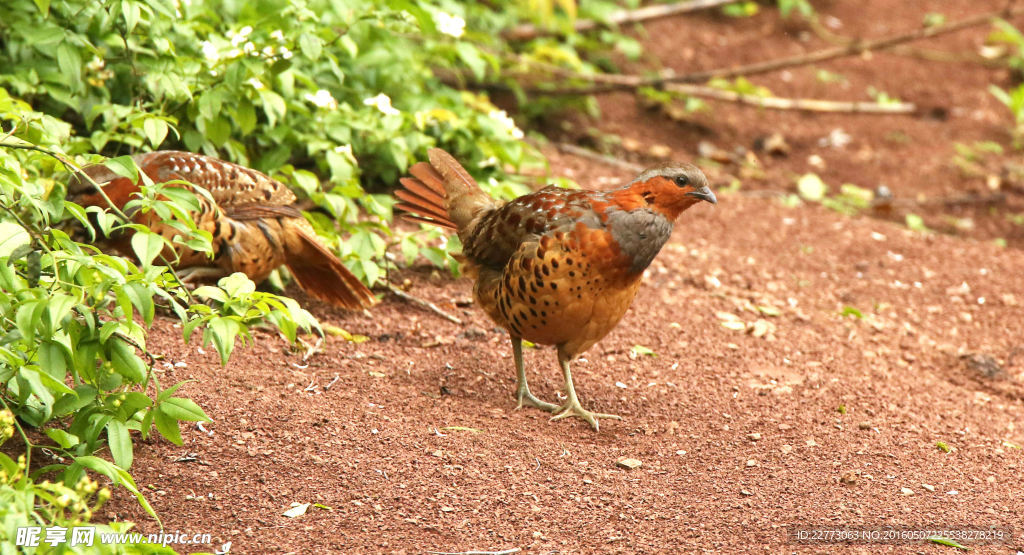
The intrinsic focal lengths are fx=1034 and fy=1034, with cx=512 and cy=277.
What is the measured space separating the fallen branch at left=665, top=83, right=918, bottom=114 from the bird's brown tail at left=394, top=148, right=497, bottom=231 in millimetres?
4054

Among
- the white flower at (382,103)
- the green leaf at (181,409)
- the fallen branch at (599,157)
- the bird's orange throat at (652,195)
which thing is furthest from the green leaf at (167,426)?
the fallen branch at (599,157)

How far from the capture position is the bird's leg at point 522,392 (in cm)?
437

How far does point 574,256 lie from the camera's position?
4.04 metres

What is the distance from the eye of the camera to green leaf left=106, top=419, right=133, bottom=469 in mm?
2840

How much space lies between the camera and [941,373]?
5.22 metres

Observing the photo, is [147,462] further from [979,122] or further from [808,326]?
[979,122]

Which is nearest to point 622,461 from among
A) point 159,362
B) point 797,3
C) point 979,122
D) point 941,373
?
point 159,362

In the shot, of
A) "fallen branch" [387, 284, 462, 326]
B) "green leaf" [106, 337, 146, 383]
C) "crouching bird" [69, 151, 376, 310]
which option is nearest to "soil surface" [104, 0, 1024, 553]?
"fallen branch" [387, 284, 462, 326]

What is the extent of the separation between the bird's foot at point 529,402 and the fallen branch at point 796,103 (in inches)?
184

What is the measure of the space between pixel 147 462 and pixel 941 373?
385 centimetres

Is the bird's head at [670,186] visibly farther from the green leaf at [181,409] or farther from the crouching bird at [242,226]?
the green leaf at [181,409]

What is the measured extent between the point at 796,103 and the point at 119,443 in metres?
7.62

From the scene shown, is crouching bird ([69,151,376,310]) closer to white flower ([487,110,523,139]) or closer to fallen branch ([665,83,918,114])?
white flower ([487,110,523,139])

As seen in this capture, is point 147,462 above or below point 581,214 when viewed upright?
below
